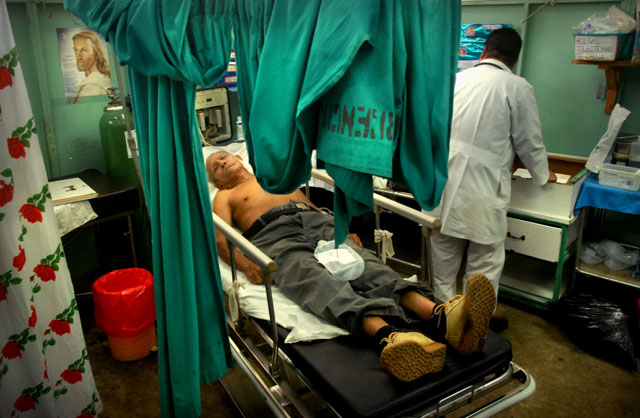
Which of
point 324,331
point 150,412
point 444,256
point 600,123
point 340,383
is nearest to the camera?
point 340,383

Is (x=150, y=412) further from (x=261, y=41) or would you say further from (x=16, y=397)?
(x=261, y=41)

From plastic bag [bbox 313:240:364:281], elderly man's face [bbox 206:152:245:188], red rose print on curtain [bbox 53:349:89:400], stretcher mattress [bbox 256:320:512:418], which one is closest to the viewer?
stretcher mattress [bbox 256:320:512:418]

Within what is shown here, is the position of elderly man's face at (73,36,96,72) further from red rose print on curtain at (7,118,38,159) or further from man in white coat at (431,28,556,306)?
man in white coat at (431,28,556,306)

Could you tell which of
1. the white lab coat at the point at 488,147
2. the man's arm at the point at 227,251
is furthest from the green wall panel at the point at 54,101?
the white lab coat at the point at 488,147

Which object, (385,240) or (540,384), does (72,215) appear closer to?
(385,240)

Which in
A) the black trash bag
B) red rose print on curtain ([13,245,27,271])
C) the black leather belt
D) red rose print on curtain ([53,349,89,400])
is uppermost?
red rose print on curtain ([13,245,27,271])

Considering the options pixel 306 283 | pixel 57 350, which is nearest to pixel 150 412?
pixel 57 350

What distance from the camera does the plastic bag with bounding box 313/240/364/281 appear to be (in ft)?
7.30

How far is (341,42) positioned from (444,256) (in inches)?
88.7

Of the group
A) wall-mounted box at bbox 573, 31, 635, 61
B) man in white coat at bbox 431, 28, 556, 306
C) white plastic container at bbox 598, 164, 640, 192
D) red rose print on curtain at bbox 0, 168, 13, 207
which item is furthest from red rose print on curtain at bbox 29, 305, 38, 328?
wall-mounted box at bbox 573, 31, 635, 61

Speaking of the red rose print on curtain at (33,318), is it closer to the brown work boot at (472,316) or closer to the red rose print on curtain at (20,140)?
the red rose print on curtain at (20,140)

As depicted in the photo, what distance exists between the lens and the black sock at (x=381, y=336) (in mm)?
1771

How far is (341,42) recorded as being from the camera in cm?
96

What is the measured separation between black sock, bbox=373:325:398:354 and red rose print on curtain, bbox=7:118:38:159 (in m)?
1.44
